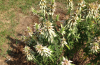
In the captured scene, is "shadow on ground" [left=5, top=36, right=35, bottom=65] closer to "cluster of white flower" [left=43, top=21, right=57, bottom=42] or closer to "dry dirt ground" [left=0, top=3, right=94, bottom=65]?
"dry dirt ground" [left=0, top=3, right=94, bottom=65]

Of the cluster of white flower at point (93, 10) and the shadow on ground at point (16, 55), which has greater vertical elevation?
the cluster of white flower at point (93, 10)

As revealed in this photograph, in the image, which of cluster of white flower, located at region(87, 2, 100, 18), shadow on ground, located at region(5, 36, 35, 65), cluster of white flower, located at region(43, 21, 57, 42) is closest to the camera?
cluster of white flower, located at region(43, 21, 57, 42)

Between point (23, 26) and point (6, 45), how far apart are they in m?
1.38

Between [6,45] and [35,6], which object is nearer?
[6,45]

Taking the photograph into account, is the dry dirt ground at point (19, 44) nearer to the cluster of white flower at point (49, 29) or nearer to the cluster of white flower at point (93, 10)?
the cluster of white flower at point (93, 10)

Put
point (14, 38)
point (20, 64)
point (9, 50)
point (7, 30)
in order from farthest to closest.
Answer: point (7, 30), point (14, 38), point (9, 50), point (20, 64)

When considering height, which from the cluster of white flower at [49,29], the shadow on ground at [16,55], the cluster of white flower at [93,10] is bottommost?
the shadow on ground at [16,55]

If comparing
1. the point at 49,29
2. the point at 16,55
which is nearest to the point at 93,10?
the point at 49,29

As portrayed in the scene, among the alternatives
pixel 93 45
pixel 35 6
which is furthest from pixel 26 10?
pixel 93 45

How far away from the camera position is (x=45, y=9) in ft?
8.82

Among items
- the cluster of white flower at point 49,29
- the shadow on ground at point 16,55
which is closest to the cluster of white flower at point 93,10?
the cluster of white flower at point 49,29

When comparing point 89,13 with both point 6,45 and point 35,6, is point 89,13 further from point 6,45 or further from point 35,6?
point 35,6

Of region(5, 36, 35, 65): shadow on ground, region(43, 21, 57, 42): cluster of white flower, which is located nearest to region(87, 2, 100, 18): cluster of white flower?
region(43, 21, 57, 42): cluster of white flower

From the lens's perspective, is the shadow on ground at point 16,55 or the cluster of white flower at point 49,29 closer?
the cluster of white flower at point 49,29
